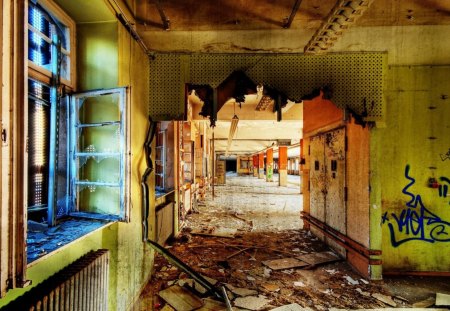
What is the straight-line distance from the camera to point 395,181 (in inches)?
138

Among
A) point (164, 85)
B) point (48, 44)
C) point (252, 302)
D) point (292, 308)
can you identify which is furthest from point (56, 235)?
point (292, 308)

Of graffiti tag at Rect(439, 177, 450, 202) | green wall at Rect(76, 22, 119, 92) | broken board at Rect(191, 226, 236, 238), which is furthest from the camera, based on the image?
broken board at Rect(191, 226, 236, 238)

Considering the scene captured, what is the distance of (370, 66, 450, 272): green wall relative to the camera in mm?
3463

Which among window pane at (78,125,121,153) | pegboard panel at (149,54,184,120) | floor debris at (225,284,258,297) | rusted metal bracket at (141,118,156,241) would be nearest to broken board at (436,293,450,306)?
floor debris at (225,284,258,297)

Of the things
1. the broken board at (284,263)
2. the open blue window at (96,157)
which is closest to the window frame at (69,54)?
the open blue window at (96,157)

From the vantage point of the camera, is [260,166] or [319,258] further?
[260,166]

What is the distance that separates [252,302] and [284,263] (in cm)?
127

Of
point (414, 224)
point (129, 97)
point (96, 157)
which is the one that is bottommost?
point (414, 224)

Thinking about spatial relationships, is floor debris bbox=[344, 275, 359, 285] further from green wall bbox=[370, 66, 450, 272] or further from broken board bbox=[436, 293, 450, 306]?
broken board bbox=[436, 293, 450, 306]

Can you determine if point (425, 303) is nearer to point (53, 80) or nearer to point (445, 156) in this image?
point (445, 156)

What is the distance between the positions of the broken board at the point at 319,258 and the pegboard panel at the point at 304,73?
2.42 meters

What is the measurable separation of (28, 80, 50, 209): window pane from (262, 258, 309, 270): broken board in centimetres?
322

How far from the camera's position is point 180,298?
3.01m

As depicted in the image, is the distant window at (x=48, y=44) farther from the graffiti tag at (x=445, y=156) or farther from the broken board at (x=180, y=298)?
the graffiti tag at (x=445, y=156)
